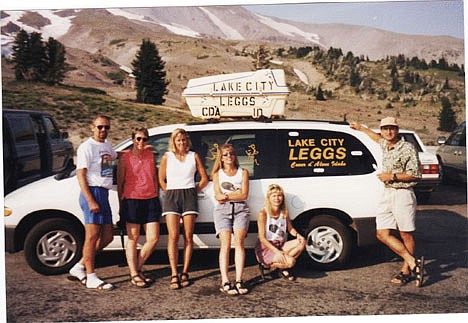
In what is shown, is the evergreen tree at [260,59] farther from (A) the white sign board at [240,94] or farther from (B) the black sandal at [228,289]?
(B) the black sandal at [228,289]

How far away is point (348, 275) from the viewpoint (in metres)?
5.14

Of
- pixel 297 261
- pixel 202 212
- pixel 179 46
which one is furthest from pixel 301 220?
pixel 179 46

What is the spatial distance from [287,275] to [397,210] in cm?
135

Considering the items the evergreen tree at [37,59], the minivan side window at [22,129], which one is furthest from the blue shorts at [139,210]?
the evergreen tree at [37,59]

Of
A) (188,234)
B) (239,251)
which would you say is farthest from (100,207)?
(239,251)

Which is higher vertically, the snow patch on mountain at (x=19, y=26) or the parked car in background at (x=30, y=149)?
the snow patch on mountain at (x=19, y=26)

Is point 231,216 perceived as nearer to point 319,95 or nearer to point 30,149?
point 30,149

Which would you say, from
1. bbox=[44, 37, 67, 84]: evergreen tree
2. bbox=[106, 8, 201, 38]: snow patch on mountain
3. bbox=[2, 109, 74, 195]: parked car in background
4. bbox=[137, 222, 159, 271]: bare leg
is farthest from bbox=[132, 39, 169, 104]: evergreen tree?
bbox=[137, 222, 159, 271]: bare leg

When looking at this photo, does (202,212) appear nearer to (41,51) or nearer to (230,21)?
(230,21)

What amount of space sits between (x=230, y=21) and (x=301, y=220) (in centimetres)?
665

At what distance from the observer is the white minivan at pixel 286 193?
16.8 ft

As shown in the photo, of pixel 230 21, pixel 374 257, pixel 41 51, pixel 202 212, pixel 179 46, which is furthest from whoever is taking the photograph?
pixel 179 46

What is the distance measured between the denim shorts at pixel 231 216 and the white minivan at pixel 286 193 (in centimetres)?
21

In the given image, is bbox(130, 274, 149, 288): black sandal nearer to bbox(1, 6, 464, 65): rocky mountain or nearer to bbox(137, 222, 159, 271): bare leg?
bbox(137, 222, 159, 271): bare leg
